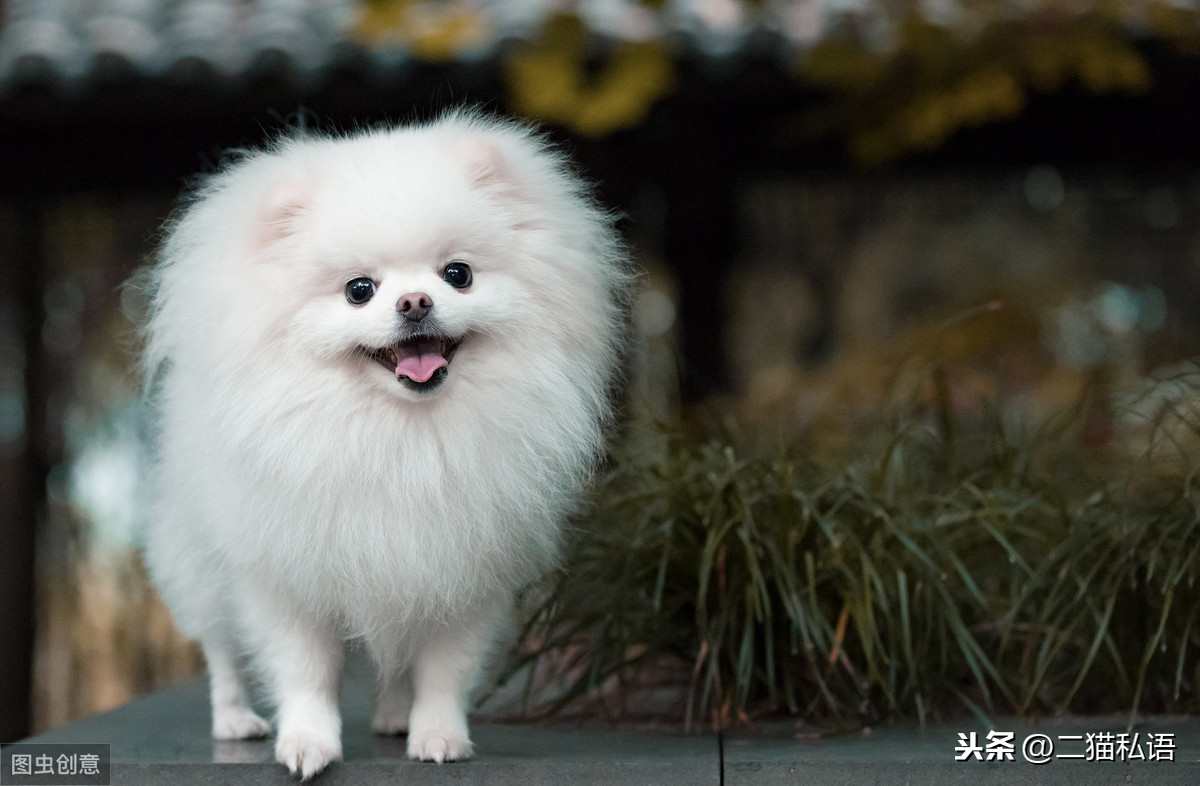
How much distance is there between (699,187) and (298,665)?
420 cm

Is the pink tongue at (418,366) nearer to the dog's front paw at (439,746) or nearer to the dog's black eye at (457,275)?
the dog's black eye at (457,275)

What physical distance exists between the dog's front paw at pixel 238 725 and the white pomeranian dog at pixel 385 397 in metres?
0.33

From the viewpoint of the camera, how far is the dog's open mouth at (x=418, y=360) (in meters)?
2.11

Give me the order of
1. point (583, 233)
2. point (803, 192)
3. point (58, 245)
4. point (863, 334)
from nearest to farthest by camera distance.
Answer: point (583, 233), point (58, 245), point (803, 192), point (863, 334)

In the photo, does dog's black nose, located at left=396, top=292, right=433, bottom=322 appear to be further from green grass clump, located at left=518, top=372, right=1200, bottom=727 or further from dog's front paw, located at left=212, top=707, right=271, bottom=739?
dog's front paw, located at left=212, top=707, right=271, bottom=739

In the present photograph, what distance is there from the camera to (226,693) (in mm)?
2646

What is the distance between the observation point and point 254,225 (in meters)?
2.22

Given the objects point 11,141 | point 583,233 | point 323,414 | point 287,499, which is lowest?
point 287,499

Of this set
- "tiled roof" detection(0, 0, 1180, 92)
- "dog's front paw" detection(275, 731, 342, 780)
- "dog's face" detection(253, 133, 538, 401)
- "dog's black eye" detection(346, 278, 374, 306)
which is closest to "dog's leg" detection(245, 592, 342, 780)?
"dog's front paw" detection(275, 731, 342, 780)

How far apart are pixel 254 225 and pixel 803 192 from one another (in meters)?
5.77

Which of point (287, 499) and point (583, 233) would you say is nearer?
point (287, 499)

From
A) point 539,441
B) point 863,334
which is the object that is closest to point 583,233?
point 539,441

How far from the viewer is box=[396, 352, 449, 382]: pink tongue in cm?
210

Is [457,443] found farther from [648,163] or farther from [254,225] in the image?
[648,163]
